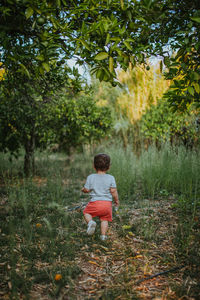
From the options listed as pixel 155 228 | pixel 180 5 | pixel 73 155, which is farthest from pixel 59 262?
pixel 73 155

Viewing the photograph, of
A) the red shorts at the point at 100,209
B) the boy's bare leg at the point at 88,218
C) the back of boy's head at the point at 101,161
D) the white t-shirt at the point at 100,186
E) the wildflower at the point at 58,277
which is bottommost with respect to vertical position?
the wildflower at the point at 58,277

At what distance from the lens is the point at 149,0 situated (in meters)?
1.69

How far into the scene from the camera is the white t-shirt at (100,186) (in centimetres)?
276

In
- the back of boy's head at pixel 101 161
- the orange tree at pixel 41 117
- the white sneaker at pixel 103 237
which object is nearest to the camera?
the white sneaker at pixel 103 237

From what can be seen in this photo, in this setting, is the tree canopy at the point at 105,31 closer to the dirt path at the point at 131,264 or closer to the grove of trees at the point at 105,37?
the grove of trees at the point at 105,37

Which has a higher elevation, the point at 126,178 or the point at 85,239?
the point at 126,178

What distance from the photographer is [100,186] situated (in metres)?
2.77

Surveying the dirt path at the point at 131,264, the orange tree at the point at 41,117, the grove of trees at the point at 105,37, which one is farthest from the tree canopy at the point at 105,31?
the orange tree at the point at 41,117

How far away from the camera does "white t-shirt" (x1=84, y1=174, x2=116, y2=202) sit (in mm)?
2764

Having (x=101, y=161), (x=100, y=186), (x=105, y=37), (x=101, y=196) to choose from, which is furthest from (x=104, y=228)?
(x=105, y=37)

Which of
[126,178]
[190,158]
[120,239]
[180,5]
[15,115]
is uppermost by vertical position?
[180,5]

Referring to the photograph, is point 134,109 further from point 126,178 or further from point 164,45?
point 164,45

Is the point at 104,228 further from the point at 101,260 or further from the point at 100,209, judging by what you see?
the point at 101,260

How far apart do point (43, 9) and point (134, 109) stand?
21.0ft
